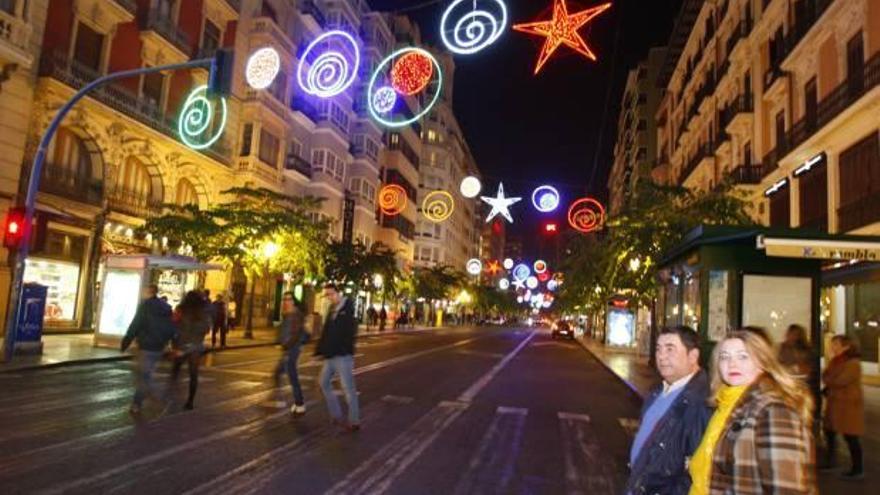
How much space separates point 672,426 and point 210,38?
35.3m

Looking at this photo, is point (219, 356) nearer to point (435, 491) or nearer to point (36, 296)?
point (36, 296)

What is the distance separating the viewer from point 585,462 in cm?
885

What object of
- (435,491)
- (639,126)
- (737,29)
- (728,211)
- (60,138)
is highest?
(639,126)

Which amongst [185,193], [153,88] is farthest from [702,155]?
[153,88]

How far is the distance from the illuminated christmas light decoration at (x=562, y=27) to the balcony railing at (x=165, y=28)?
20.8m

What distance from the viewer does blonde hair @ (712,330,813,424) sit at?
9.57 ft

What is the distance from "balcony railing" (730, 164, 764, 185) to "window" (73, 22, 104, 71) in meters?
26.6

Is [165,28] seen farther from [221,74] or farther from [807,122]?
[807,122]

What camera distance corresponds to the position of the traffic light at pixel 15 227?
15.8 m

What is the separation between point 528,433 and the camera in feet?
35.3

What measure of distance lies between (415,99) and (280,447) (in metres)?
69.7

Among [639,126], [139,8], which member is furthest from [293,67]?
[639,126]

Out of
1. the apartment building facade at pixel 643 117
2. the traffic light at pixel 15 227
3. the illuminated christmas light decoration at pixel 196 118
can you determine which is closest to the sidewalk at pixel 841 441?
the traffic light at pixel 15 227

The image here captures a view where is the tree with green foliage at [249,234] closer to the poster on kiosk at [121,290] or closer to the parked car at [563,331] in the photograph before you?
the poster on kiosk at [121,290]
